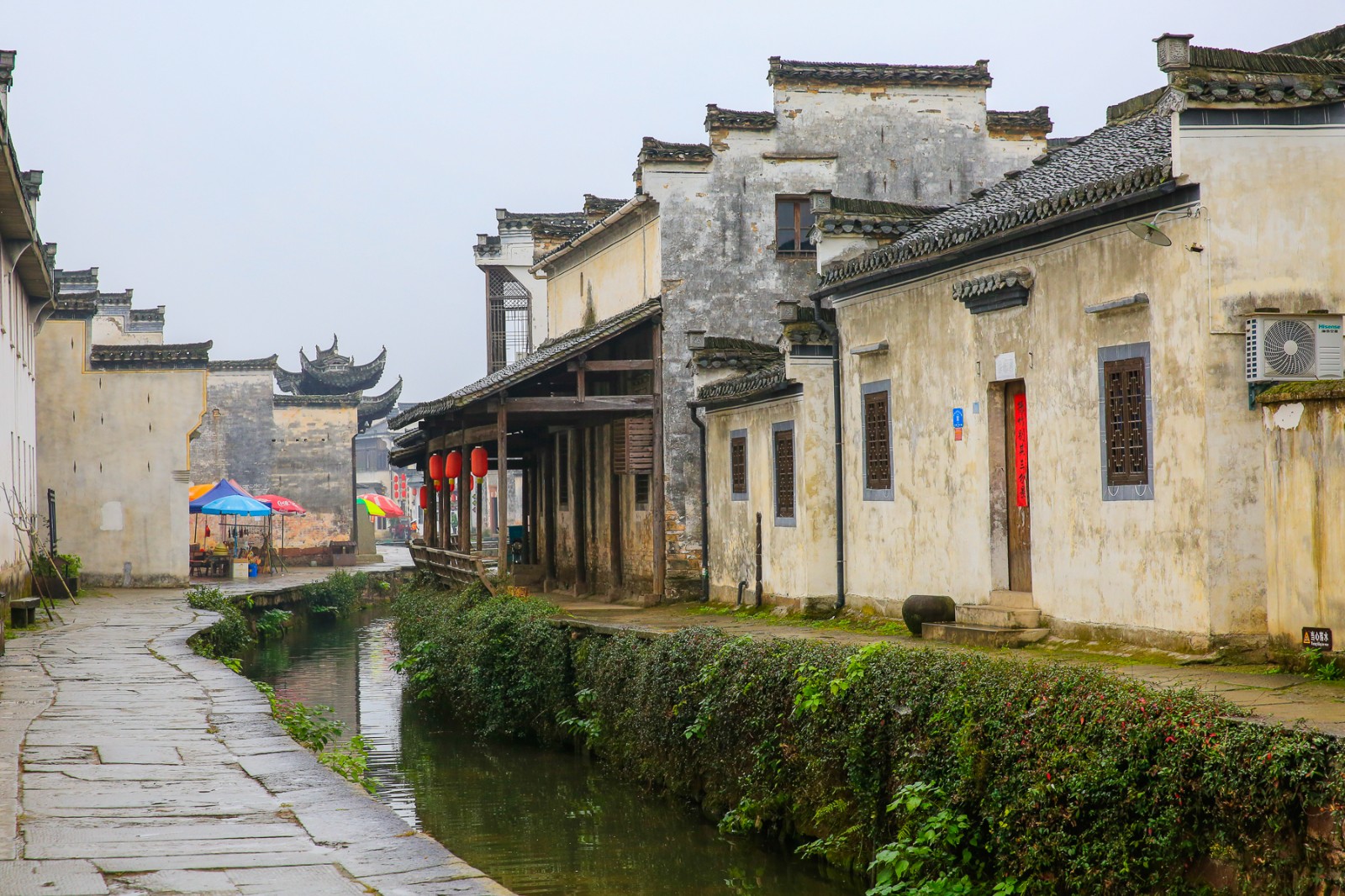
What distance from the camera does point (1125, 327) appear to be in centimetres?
994

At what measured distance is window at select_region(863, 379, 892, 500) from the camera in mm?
13398

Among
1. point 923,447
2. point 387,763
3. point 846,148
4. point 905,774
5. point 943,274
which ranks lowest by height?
point 387,763

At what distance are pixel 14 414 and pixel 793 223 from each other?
39.3ft

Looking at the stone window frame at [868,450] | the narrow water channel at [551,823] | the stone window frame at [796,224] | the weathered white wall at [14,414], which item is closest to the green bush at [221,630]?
the narrow water channel at [551,823]

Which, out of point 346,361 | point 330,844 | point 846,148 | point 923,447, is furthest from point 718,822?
point 346,361

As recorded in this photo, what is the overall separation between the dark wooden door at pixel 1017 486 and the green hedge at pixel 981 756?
2644 millimetres

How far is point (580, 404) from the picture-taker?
17.8 meters

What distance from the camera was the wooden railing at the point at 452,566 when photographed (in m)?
18.2

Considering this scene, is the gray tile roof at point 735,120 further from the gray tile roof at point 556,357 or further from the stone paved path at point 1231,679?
the stone paved path at point 1231,679

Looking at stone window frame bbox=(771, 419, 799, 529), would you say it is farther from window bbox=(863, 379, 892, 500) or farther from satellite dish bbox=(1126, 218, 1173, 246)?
satellite dish bbox=(1126, 218, 1173, 246)

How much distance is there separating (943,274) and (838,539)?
10.9 ft

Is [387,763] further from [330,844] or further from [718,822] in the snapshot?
[330,844]

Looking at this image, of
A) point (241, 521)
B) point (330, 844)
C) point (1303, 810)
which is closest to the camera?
point (1303, 810)

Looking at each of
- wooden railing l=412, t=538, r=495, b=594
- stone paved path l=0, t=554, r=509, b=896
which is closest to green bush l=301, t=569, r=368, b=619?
wooden railing l=412, t=538, r=495, b=594
